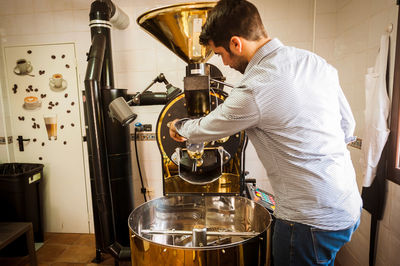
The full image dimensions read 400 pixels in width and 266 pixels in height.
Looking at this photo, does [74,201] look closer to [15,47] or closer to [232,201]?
[15,47]

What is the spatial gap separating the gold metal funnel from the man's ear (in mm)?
170

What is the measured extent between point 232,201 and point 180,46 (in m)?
0.86

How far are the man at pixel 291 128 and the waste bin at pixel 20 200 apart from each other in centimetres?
235

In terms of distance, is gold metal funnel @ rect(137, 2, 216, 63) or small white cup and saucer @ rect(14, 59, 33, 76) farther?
small white cup and saucer @ rect(14, 59, 33, 76)

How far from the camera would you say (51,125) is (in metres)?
2.85

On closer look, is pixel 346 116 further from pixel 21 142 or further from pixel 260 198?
pixel 21 142

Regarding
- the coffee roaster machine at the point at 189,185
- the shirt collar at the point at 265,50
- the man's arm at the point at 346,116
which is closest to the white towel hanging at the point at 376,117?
the man's arm at the point at 346,116

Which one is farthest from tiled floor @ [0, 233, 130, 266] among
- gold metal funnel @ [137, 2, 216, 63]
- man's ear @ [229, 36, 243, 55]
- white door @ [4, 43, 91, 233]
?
man's ear @ [229, 36, 243, 55]

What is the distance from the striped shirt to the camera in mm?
889

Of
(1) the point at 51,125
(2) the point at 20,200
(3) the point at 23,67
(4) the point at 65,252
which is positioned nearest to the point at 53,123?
(1) the point at 51,125

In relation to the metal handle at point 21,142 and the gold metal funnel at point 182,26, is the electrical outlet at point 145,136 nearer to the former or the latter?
the metal handle at point 21,142

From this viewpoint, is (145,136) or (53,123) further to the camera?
(53,123)

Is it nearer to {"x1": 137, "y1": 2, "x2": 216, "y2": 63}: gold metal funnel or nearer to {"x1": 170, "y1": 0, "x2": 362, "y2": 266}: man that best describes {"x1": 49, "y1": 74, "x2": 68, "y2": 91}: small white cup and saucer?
{"x1": 137, "y1": 2, "x2": 216, "y2": 63}: gold metal funnel

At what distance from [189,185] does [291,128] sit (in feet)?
2.35
